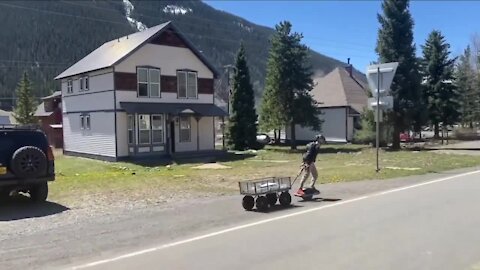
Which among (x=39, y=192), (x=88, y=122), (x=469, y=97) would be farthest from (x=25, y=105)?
(x=39, y=192)

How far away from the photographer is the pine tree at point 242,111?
44.2 meters

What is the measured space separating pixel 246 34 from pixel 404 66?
111939mm

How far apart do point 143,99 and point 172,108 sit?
1980 mm

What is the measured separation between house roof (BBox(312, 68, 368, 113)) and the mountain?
208ft

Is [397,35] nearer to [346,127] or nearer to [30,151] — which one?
[346,127]

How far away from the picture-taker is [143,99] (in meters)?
32.9

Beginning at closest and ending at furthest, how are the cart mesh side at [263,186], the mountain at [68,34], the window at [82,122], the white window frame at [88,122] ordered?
the cart mesh side at [263,186] → the white window frame at [88,122] → the window at [82,122] → the mountain at [68,34]

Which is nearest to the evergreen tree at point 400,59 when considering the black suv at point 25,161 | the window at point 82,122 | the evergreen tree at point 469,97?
the evergreen tree at point 469,97

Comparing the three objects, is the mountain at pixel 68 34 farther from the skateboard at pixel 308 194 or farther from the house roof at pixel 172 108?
the skateboard at pixel 308 194

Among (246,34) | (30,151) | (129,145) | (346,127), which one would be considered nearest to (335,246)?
(30,151)

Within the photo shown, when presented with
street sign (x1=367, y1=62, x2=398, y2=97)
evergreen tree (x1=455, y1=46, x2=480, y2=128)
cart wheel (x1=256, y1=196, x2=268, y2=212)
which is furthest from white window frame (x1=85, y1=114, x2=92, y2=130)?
evergreen tree (x1=455, y1=46, x2=480, y2=128)

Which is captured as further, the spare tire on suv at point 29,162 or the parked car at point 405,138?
the parked car at point 405,138

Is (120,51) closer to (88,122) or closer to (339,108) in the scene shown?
(88,122)

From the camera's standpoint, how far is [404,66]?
127ft
